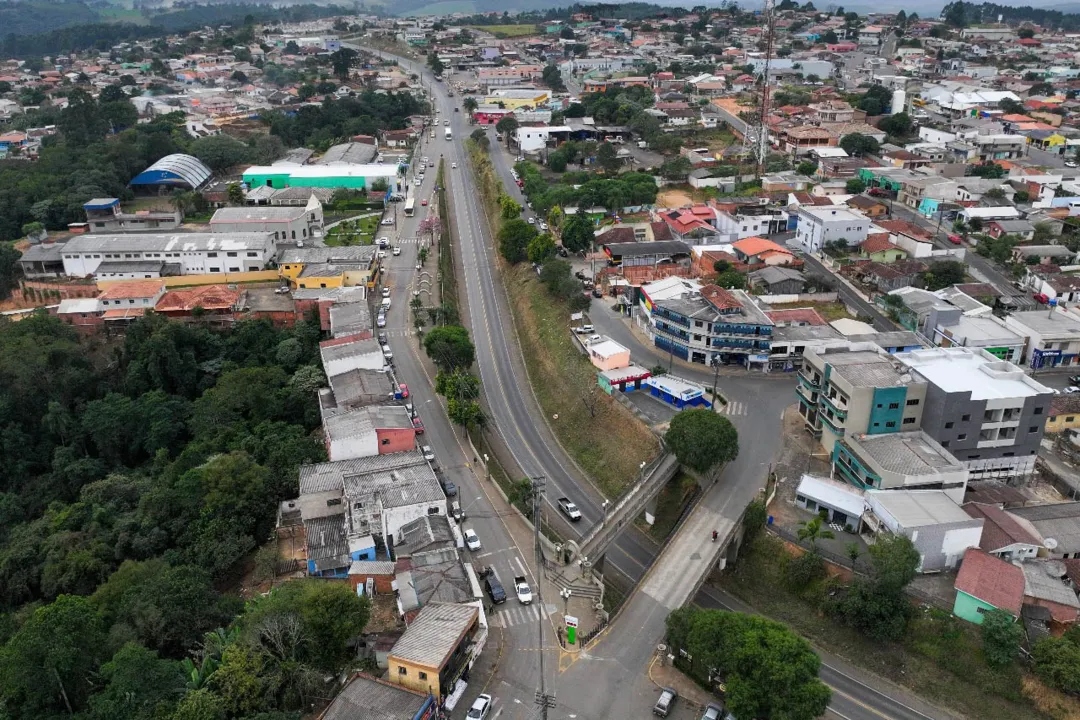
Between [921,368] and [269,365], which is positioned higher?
[921,368]

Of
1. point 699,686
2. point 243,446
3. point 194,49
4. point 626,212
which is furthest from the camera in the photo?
point 194,49

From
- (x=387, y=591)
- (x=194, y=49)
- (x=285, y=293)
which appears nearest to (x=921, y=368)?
(x=387, y=591)

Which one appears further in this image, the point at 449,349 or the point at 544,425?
the point at 449,349

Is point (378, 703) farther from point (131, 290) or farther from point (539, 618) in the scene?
point (131, 290)

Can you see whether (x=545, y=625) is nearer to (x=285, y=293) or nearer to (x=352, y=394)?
(x=352, y=394)

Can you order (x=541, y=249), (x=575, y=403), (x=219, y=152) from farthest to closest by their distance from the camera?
(x=219, y=152) → (x=541, y=249) → (x=575, y=403)

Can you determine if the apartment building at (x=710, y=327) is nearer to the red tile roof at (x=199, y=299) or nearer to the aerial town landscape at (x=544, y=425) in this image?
the aerial town landscape at (x=544, y=425)

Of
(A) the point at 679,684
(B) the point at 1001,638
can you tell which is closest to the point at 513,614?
(A) the point at 679,684

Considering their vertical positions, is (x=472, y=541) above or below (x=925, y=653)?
above
